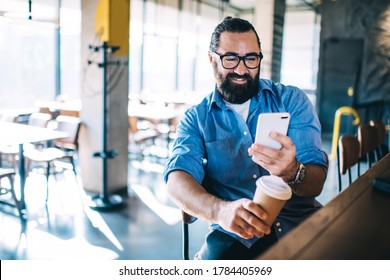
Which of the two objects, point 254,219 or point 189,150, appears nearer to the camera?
point 254,219

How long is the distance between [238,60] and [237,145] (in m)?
0.34

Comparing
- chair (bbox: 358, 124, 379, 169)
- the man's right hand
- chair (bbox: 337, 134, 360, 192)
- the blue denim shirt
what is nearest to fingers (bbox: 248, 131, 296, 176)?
the man's right hand

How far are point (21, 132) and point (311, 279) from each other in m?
3.33

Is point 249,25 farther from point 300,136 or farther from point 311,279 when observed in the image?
point 311,279

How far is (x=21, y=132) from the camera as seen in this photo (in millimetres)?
3582

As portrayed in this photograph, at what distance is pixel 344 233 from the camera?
0.94 meters

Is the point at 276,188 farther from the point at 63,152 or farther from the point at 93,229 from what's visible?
the point at 63,152

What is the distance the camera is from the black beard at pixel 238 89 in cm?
159

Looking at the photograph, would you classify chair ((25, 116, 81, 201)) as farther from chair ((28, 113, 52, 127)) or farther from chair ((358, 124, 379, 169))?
chair ((358, 124, 379, 169))

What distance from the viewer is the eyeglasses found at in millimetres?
1545

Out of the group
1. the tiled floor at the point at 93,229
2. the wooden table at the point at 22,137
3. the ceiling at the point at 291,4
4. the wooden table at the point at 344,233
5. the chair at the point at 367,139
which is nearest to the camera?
the wooden table at the point at 344,233

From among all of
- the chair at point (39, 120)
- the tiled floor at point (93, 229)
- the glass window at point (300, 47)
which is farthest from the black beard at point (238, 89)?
the glass window at point (300, 47)

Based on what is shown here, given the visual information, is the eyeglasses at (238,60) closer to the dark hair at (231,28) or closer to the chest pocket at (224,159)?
the dark hair at (231,28)

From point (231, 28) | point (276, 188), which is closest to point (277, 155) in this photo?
point (276, 188)
